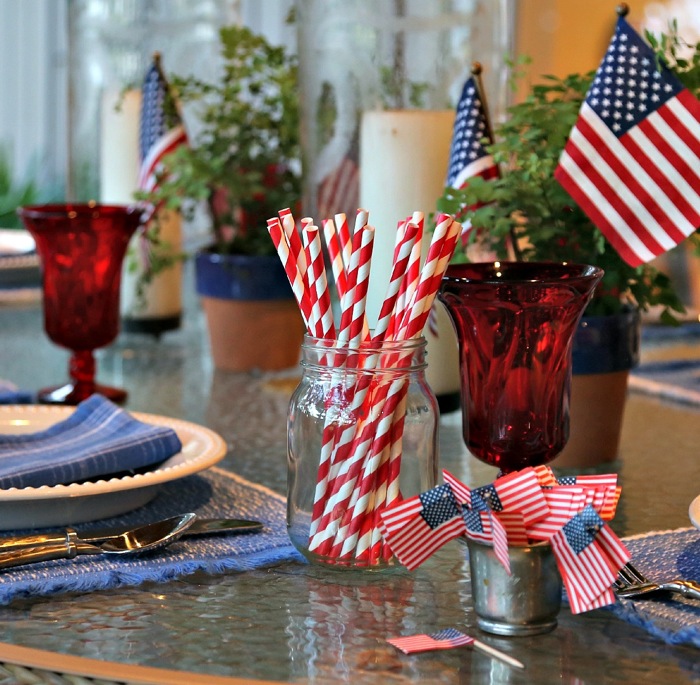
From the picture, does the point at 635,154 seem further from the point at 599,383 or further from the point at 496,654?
the point at 496,654

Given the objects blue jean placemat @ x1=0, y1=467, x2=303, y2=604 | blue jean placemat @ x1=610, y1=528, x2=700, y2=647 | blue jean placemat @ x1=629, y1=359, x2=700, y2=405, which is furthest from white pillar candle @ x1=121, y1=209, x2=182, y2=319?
blue jean placemat @ x1=610, y1=528, x2=700, y2=647

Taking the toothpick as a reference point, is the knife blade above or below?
above

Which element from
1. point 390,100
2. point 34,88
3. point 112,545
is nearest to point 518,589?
point 112,545

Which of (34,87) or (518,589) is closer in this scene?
(518,589)

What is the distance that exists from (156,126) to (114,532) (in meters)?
0.87

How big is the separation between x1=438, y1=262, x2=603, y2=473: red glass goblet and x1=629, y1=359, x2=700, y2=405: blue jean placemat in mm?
599

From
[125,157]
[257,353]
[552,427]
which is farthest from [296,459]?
[125,157]

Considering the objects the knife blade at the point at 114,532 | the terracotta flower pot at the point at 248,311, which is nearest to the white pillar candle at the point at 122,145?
the terracotta flower pot at the point at 248,311

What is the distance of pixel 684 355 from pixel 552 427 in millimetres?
852

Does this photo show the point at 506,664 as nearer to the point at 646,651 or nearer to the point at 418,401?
the point at 646,651

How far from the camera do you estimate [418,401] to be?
74 cm

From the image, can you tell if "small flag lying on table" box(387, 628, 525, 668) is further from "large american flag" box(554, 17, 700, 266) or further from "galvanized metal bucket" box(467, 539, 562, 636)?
"large american flag" box(554, 17, 700, 266)

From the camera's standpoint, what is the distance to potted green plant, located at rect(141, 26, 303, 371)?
1.43 m

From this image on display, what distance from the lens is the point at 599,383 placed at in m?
0.99
